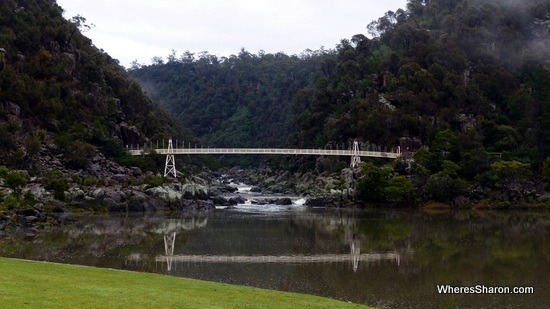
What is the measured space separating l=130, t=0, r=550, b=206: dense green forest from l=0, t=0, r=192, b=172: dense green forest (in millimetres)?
33096

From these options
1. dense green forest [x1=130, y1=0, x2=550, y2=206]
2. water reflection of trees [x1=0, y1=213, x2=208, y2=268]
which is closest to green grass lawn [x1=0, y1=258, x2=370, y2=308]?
water reflection of trees [x1=0, y1=213, x2=208, y2=268]

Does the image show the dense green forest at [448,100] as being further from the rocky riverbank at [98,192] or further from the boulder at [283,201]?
the rocky riverbank at [98,192]

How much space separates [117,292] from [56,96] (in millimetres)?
70292

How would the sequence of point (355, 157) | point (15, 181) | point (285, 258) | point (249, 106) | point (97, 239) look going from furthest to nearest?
point (249, 106) → point (355, 157) → point (15, 181) → point (97, 239) → point (285, 258)

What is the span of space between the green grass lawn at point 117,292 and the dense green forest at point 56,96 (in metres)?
49.0

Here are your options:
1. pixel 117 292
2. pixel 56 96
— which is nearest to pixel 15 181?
pixel 117 292

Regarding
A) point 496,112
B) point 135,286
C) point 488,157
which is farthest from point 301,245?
point 496,112

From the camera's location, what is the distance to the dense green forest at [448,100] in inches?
2884

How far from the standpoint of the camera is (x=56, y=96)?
82438 mm

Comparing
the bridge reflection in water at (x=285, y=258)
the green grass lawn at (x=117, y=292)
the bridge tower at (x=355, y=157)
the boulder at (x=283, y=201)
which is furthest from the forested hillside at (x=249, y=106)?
the green grass lawn at (x=117, y=292)

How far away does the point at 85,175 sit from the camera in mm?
69312

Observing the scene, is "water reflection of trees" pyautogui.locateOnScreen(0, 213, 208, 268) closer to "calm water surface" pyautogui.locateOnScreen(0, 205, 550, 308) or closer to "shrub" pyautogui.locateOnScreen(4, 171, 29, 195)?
"calm water surface" pyautogui.locateOnScreen(0, 205, 550, 308)

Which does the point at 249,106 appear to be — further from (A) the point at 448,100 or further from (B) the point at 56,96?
(B) the point at 56,96

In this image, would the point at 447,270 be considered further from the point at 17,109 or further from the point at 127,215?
the point at 17,109
